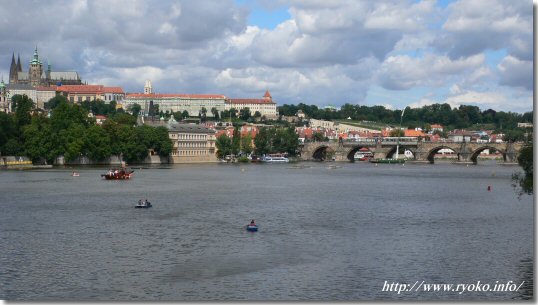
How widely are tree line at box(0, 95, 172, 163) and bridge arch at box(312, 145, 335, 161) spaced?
1586 inches

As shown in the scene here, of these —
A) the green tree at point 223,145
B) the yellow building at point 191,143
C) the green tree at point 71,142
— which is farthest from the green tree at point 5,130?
the green tree at point 223,145

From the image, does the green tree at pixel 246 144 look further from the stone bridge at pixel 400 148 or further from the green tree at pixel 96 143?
the green tree at pixel 96 143

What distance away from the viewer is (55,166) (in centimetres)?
11675

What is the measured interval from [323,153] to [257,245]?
435 ft

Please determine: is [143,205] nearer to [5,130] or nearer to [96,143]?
[96,143]

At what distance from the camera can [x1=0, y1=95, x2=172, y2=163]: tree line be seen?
11231cm

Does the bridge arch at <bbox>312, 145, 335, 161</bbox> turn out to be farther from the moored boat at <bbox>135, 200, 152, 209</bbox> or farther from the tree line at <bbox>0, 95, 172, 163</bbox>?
the moored boat at <bbox>135, 200, 152, 209</bbox>

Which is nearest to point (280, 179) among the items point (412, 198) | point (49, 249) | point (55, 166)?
point (412, 198)

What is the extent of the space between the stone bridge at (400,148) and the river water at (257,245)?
2919 inches

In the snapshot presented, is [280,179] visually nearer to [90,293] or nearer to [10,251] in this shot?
[10,251]

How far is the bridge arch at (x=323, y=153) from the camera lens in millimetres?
162125

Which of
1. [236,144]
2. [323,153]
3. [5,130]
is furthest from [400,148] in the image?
[5,130]

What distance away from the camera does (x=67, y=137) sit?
375 ft

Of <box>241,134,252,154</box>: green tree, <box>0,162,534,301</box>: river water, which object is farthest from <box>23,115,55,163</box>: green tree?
<box>241,134,252,154</box>: green tree
